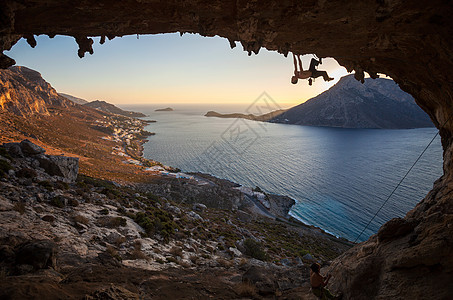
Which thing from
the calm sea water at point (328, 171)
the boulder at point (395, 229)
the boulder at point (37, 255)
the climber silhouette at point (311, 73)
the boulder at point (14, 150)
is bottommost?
the calm sea water at point (328, 171)

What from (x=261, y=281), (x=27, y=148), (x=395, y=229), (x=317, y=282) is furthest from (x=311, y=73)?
(x=27, y=148)

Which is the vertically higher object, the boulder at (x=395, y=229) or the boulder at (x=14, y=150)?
the boulder at (x=14, y=150)

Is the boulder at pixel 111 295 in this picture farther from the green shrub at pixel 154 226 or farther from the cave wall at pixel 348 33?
the green shrub at pixel 154 226

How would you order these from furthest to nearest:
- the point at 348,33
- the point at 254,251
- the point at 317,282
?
the point at 254,251
the point at 348,33
the point at 317,282

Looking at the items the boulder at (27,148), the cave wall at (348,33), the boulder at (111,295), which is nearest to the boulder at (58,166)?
the boulder at (27,148)

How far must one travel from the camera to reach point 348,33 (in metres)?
7.85

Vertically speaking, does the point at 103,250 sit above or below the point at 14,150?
below

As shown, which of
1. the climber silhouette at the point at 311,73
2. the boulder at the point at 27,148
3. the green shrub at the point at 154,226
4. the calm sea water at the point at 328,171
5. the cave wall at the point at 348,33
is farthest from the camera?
the calm sea water at the point at 328,171

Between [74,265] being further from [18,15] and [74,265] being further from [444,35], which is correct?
[444,35]

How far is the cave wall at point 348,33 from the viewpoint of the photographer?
639cm

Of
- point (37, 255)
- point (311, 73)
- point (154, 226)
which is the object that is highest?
point (311, 73)

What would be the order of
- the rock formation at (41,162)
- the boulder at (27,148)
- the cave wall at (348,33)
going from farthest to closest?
1. the boulder at (27,148)
2. the rock formation at (41,162)
3. the cave wall at (348,33)

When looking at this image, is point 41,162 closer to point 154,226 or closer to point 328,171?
point 154,226

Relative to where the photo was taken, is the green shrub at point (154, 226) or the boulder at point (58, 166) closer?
the green shrub at point (154, 226)
